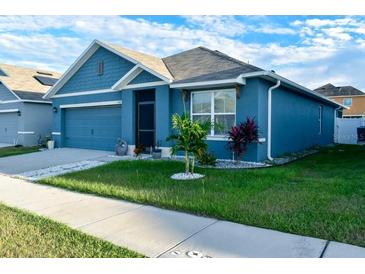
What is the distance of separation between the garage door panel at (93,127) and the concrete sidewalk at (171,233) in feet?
27.4

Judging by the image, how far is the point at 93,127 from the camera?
15695 millimetres

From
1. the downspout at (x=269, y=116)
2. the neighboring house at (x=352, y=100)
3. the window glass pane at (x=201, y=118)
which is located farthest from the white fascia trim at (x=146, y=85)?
the neighboring house at (x=352, y=100)

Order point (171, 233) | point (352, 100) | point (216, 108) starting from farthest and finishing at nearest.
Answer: point (352, 100) → point (216, 108) → point (171, 233)

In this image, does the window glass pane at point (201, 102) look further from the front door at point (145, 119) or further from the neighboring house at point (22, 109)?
the neighboring house at point (22, 109)

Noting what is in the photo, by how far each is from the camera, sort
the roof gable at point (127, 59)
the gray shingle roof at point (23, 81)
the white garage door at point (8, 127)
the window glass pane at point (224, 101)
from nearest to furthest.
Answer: the window glass pane at point (224, 101), the roof gable at point (127, 59), the gray shingle roof at point (23, 81), the white garage door at point (8, 127)

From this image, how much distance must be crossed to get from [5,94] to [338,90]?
39881 millimetres

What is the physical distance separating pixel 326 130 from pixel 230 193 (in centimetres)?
1620

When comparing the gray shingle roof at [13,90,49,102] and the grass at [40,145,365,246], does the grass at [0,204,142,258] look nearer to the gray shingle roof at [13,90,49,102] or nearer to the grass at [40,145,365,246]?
the grass at [40,145,365,246]

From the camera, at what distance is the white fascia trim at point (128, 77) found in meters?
12.7

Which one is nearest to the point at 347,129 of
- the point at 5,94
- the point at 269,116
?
the point at 269,116

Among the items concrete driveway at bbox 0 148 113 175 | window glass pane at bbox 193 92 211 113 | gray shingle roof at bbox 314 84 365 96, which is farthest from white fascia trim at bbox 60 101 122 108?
gray shingle roof at bbox 314 84 365 96

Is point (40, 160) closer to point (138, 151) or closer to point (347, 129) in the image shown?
point (138, 151)
